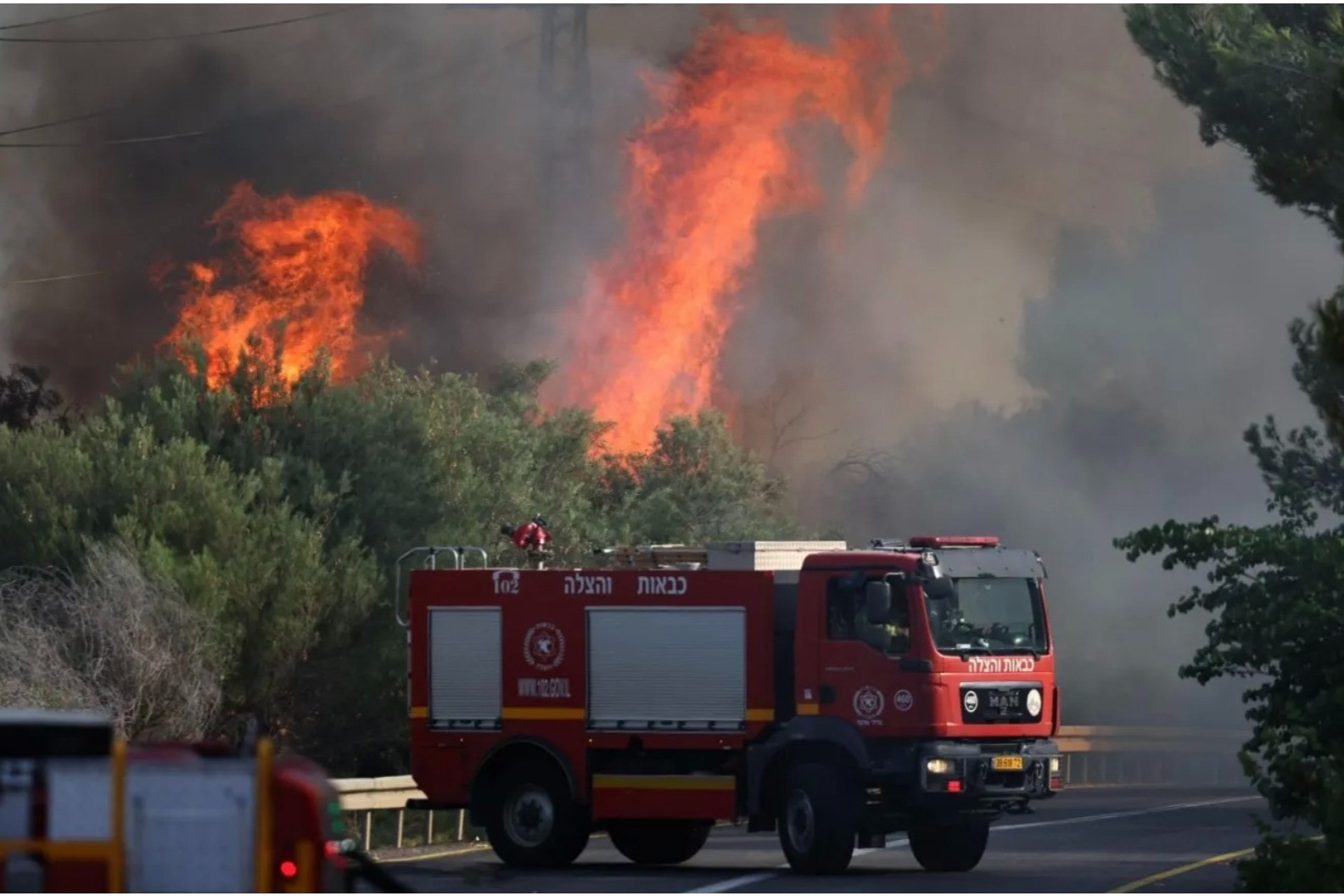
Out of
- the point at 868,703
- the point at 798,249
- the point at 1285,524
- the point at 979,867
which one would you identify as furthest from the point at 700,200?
the point at 868,703

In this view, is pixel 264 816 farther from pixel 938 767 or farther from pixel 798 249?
pixel 798 249

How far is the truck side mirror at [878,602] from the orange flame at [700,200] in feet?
149

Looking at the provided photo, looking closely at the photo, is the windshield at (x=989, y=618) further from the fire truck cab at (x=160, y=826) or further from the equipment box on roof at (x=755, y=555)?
the fire truck cab at (x=160, y=826)

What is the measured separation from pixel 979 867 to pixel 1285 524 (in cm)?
459

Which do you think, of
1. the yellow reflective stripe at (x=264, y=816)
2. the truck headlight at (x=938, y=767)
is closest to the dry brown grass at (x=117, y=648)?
the truck headlight at (x=938, y=767)

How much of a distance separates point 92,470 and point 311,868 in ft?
67.9

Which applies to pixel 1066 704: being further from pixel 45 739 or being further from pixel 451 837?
pixel 45 739

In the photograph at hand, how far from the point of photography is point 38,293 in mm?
69688

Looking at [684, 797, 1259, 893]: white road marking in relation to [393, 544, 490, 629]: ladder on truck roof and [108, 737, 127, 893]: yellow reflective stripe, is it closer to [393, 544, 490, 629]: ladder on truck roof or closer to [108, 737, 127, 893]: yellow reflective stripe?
[393, 544, 490, 629]: ladder on truck roof

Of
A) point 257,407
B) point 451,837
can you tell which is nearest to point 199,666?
point 451,837

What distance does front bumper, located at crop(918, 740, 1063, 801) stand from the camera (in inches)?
728

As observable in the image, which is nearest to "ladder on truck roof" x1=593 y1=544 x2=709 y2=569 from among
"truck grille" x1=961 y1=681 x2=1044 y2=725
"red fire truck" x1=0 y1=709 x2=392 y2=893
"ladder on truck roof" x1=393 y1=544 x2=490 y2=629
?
"ladder on truck roof" x1=393 y1=544 x2=490 y2=629

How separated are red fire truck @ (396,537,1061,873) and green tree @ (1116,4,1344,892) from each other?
5.76 feet

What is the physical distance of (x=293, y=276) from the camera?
6556 cm
